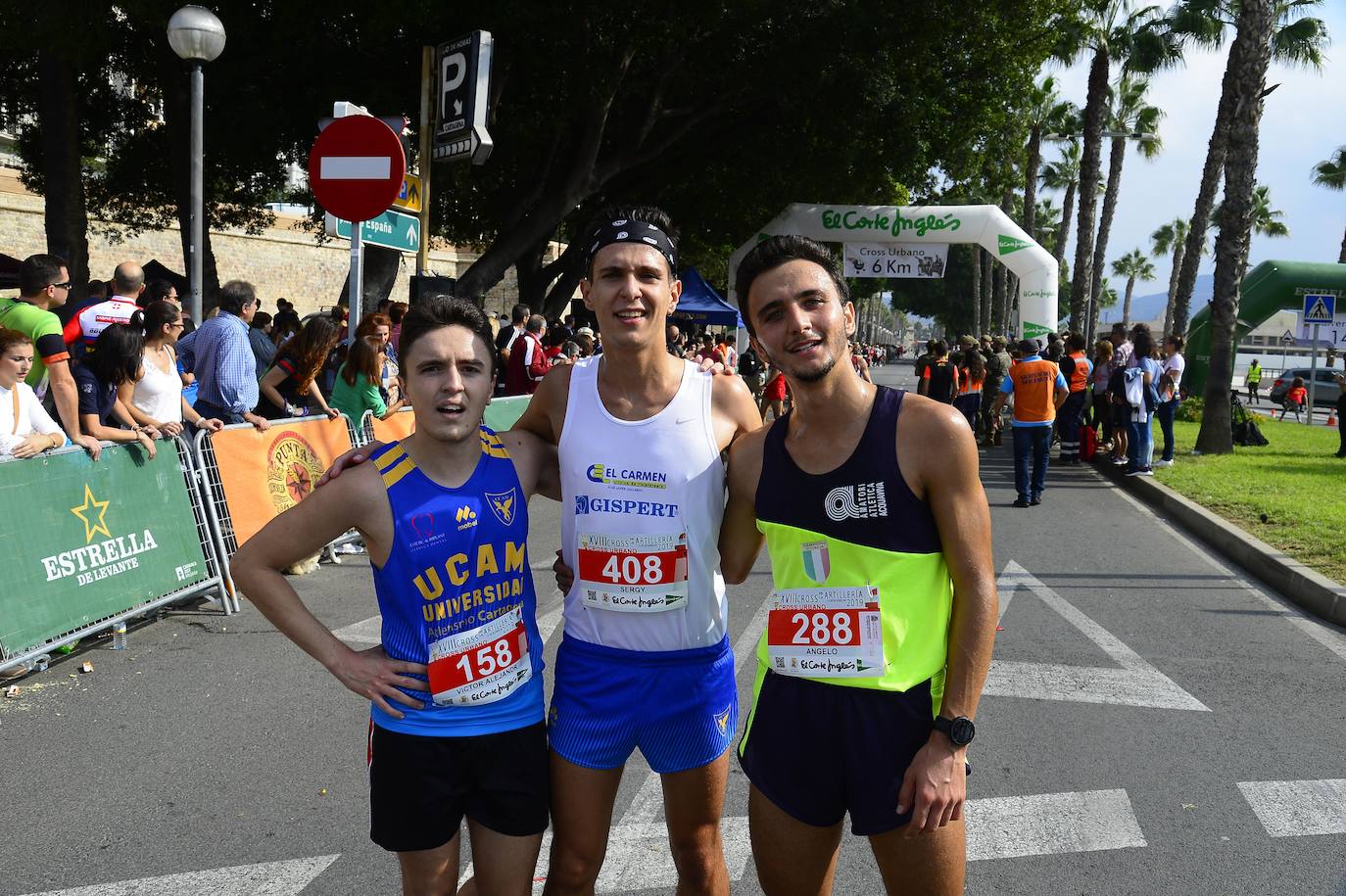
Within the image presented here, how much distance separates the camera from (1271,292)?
26438 mm

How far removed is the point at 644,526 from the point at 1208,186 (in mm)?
22532

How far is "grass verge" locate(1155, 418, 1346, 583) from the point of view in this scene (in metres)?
8.66

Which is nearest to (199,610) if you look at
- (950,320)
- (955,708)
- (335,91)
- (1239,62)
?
(955,708)

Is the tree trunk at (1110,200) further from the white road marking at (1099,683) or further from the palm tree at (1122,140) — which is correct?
the white road marking at (1099,683)

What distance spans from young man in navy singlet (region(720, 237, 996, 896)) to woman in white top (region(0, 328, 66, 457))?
4.81 meters

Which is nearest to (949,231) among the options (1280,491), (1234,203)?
(1234,203)

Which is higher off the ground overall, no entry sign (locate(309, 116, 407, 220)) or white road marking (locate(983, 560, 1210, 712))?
no entry sign (locate(309, 116, 407, 220))

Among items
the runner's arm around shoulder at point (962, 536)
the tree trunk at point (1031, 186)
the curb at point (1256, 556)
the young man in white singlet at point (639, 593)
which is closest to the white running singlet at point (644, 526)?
the young man in white singlet at point (639, 593)

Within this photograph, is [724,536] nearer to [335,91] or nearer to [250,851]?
[250,851]

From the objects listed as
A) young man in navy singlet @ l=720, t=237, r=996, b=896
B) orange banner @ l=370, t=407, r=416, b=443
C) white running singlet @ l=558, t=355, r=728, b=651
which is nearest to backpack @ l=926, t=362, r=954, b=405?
orange banner @ l=370, t=407, r=416, b=443

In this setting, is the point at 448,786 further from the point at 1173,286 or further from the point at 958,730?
the point at 1173,286

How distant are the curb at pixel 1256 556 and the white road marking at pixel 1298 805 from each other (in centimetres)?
324

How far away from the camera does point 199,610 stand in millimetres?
6570

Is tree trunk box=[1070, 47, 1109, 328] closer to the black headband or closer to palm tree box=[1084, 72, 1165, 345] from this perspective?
palm tree box=[1084, 72, 1165, 345]
